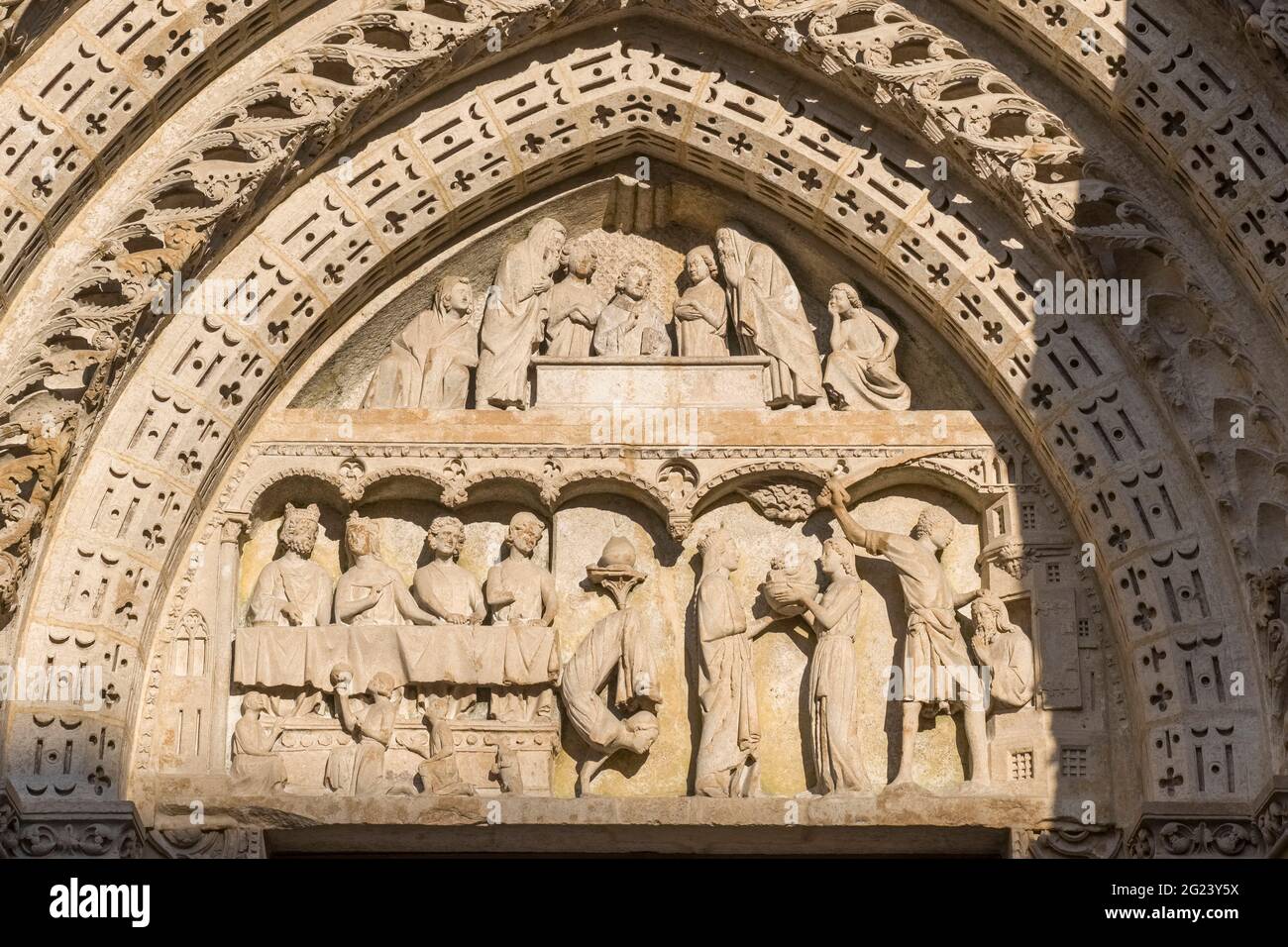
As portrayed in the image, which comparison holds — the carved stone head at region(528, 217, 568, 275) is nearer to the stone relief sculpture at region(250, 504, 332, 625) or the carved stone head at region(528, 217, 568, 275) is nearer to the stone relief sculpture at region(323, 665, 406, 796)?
the stone relief sculpture at region(250, 504, 332, 625)

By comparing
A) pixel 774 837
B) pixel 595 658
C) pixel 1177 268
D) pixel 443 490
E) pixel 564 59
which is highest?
pixel 564 59

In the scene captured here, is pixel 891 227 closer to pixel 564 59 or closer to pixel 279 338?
pixel 564 59

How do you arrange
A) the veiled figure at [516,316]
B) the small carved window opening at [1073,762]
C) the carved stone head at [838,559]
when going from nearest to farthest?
1. the small carved window opening at [1073,762]
2. the carved stone head at [838,559]
3. the veiled figure at [516,316]

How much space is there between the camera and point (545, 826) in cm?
1291

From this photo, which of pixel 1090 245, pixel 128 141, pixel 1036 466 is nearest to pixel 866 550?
pixel 1036 466

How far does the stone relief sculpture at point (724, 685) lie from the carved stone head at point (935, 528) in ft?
2.91

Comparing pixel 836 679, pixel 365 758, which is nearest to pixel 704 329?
pixel 836 679

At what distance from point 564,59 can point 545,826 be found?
410 centimetres

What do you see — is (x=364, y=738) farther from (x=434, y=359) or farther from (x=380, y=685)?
(x=434, y=359)

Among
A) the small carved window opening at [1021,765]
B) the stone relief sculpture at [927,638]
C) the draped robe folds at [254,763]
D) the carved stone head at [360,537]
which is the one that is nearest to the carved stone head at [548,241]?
the carved stone head at [360,537]

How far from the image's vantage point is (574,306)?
46.7ft

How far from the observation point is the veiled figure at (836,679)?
43.0ft

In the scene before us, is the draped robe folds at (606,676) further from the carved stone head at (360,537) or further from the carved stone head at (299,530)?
the carved stone head at (299,530)

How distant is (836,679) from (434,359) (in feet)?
8.90
